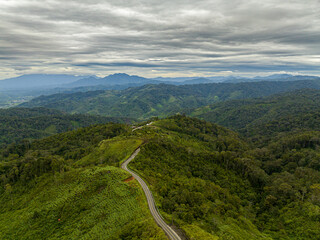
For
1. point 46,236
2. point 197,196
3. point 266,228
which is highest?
point 197,196

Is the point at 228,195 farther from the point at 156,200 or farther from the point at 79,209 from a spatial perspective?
the point at 79,209

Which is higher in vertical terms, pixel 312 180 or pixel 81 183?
pixel 81 183

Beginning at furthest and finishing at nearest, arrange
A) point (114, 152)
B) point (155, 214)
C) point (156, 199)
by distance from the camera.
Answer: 1. point (114, 152)
2. point (156, 199)
3. point (155, 214)

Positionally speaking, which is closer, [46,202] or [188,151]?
[46,202]

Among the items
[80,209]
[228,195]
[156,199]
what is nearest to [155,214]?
[156,199]

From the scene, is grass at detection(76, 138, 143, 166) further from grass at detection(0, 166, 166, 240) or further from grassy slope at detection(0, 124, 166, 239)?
grass at detection(0, 166, 166, 240)

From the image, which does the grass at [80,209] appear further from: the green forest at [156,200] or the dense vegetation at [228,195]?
the dense vegetation at [228,195]

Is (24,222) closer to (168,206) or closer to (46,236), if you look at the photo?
(46,236)

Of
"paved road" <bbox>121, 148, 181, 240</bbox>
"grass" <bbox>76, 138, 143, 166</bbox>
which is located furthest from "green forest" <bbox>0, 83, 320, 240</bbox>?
"paved road" <bbox>121, 148, 181, 240</bbox>

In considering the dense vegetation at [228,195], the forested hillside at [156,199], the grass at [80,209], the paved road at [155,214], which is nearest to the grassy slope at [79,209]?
the grass at [80,209]

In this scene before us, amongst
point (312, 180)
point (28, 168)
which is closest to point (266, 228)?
point (312, 180)

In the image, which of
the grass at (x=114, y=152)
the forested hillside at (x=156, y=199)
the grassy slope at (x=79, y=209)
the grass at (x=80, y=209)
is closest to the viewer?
the grassy slope at (x=79, y=209)
